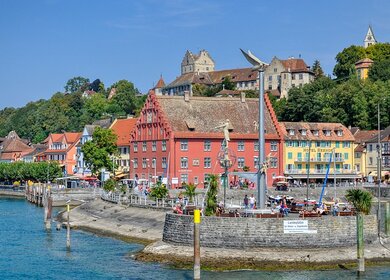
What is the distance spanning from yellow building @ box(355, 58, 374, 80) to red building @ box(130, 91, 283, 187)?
75716mm

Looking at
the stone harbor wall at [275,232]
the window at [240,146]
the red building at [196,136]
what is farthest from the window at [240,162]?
the stone harbor wall at [275,232]

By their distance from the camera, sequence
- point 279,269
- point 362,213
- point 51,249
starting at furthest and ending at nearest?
point 51,249 → point 362,213 → point 279,269

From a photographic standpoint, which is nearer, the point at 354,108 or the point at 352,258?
the point at 352,258

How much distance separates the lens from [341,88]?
15262 cm

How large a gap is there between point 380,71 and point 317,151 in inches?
2306

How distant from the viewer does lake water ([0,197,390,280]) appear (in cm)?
4719

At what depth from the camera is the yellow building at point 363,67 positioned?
18175 centimetres

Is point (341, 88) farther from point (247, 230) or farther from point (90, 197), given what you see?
point (247, 230)

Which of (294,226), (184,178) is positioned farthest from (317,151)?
(294,226)

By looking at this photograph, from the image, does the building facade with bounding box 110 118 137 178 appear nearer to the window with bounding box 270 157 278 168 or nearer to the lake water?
the window with bounding box 270 157 278 168

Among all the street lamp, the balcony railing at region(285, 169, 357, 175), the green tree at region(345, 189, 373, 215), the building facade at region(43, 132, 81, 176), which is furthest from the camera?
the building facade at region(43, 132, 81, 176)

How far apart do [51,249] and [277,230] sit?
20.0m

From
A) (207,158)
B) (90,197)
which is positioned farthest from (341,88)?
(90,197)

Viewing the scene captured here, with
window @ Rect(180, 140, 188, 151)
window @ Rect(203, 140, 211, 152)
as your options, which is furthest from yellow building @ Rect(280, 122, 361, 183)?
window @ Rect(180, 140, 188, 151)
